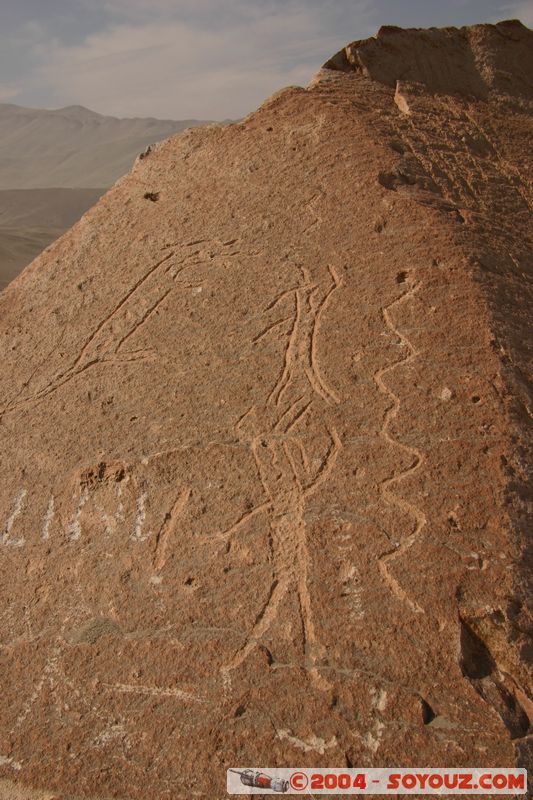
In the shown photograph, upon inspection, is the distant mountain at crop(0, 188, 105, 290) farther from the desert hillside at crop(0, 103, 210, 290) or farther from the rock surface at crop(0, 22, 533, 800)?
the rock surface at crop(0, 22, 533, 800)

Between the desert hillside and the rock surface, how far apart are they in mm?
14375

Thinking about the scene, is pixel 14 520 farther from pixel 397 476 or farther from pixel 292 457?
pixel 397 476

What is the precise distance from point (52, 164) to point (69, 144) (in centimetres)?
1023

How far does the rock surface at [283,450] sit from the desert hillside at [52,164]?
14.4 meters

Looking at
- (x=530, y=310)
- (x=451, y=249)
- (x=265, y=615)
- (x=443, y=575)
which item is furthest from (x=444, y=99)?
(x=265, y=615)

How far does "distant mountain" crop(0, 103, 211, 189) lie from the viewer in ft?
166

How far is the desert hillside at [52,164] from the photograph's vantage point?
26.1 m

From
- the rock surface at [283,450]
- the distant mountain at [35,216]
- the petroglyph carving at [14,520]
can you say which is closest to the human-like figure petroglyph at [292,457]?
the rock surface at [283,450]

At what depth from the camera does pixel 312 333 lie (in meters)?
3.03

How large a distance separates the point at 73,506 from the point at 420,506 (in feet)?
4.46

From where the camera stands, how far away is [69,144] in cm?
6538

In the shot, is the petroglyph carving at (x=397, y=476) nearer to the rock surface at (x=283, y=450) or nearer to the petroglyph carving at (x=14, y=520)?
the rock surface at (x=283, y=450)

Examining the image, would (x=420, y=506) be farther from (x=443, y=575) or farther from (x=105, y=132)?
(x=105, y=132)

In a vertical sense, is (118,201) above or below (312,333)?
above
